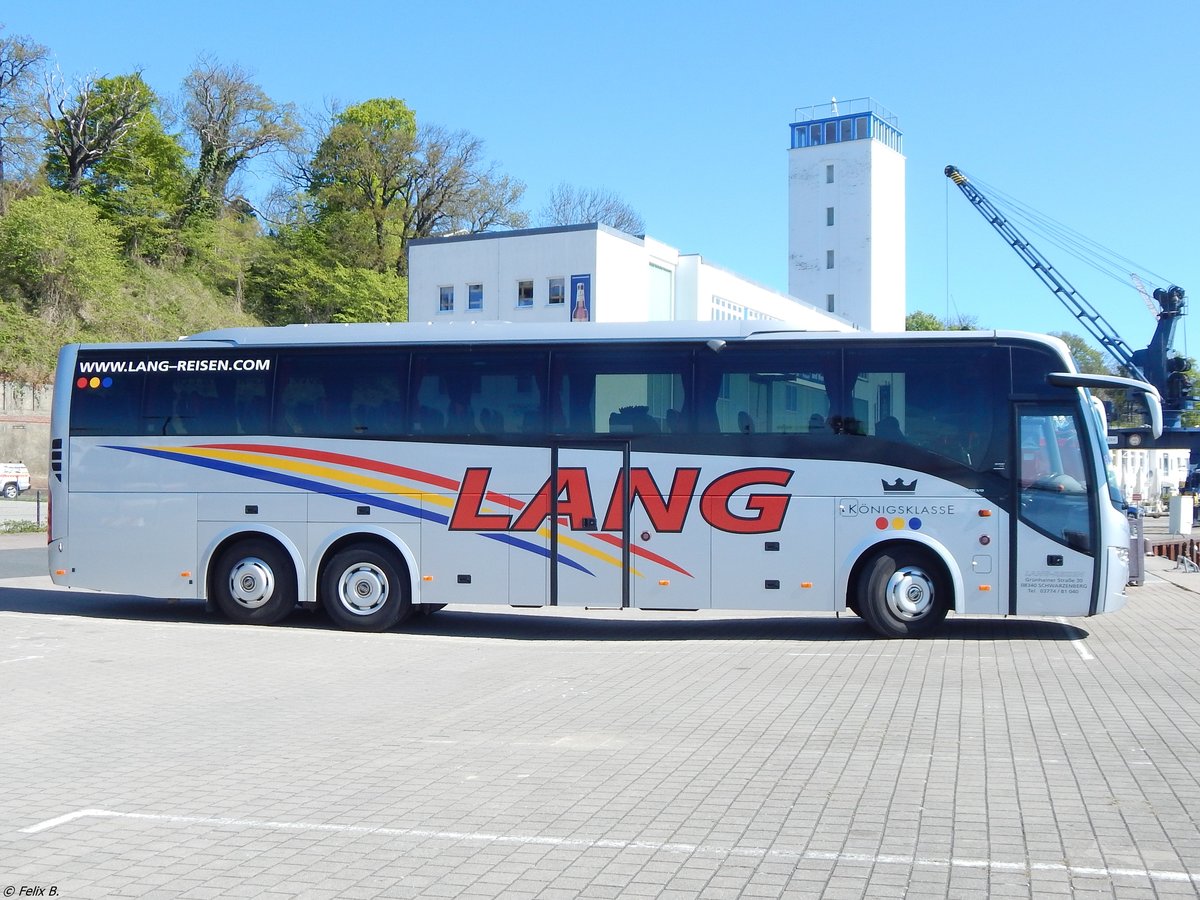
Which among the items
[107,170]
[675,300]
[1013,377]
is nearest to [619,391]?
[1013,377]

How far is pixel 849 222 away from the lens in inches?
2844

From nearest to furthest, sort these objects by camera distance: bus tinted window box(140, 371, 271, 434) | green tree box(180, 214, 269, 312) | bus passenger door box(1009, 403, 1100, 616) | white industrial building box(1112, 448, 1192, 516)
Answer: bus passenger door box(1009, 403, 1100, 616), bus tinted window box(140, 371, 271, 434), white industrial building box(1112, 448, 1192, 516), green tree box(180, 214, 269, 312)

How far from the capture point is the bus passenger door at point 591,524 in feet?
45.6

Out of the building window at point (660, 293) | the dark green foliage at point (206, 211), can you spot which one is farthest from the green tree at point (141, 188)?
the building window at point (660, 293)

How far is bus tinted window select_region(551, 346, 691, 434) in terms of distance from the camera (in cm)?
1384

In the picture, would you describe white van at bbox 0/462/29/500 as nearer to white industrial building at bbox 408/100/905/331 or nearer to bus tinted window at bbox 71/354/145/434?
white industrial building at bbox 408/100/905/331

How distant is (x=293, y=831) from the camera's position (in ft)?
19.1

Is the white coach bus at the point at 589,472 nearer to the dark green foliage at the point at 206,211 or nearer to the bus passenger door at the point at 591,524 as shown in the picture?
the bus passenger door at the point at 591,524

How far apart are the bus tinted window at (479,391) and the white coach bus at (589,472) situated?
26mm

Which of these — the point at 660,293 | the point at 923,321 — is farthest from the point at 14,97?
the point at 923,321

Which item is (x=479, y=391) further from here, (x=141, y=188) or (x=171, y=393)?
(x=141, y=188)

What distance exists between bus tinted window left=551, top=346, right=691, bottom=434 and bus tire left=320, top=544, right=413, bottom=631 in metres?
2.71

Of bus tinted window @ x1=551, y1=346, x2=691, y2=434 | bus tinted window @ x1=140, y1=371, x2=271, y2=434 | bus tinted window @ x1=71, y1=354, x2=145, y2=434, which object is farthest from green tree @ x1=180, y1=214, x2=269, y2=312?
bus tinted window @ x1=551, y1=346, x2=691, y2=434

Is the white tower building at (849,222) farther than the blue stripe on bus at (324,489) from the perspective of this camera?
Yes
